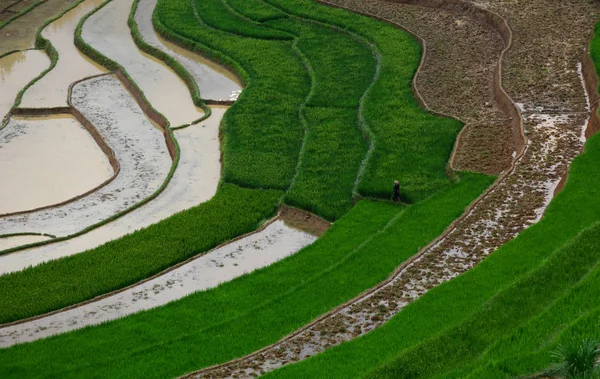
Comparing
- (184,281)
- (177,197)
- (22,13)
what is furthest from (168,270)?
(22,13)

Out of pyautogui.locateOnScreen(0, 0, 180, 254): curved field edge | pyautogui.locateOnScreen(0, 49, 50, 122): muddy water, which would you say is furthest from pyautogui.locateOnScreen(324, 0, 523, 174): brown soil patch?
pyautogui.locateOnScreen(0, 49, 50, 122): muddy water

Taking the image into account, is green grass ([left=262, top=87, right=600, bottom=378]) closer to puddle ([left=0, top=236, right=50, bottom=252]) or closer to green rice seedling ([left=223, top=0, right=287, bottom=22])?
puddle ([left=0, top=236, right=50, bottom=252])

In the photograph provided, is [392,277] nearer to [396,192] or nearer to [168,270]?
[396,192]

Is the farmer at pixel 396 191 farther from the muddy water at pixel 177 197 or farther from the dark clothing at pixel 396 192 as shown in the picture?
the muddy water at pixel 177 197

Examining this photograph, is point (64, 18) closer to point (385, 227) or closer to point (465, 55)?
point (465, 55)

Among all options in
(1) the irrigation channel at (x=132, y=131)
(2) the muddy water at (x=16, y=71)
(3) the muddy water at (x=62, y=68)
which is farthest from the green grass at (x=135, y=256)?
(2) the muddy water at (x=16, y=71)

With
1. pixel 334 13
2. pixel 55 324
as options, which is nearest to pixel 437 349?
pixel 55 324

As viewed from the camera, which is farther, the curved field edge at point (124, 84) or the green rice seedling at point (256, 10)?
the green rice seedling at point (256, 10)
